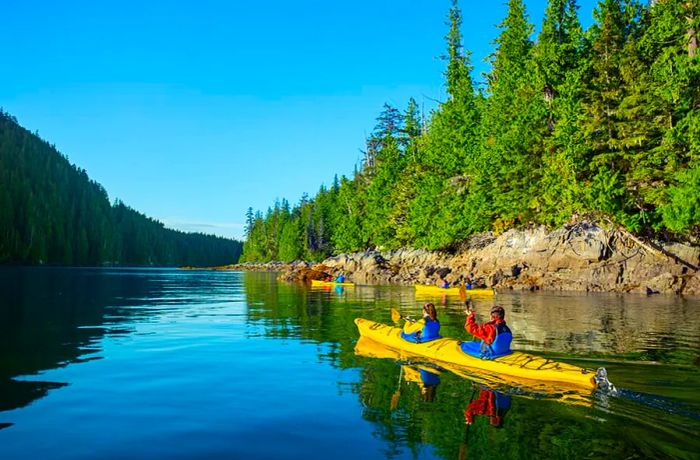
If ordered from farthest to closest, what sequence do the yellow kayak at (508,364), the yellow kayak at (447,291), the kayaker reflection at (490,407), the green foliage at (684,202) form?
the yellow kayak at (447,291) < the green foliage at (684,202) < the yellow kayak at (508,364) < the kayaker reflection at (490,407)

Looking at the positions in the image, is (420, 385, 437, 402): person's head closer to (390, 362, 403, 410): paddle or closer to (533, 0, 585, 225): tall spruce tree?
(390, 362, 403, 410): paddle

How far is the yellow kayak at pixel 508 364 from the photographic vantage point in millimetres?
11227

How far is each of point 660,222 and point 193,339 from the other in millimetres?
31116

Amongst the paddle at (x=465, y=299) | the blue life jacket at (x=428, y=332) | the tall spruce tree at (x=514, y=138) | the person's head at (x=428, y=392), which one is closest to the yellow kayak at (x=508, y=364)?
the blue life jacket at (x=428, y=332)

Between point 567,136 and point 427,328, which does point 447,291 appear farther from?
point 427,328

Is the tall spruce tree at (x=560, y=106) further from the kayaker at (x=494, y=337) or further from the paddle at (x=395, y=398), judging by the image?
A: the paddle at (x=395, y=398)

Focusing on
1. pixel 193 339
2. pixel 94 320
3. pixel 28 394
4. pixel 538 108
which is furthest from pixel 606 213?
pixel 28 394

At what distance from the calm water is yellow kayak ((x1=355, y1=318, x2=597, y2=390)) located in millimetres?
694

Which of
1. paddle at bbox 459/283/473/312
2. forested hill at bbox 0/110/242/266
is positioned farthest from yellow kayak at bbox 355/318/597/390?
forested hill at bbox 0/110/242/266

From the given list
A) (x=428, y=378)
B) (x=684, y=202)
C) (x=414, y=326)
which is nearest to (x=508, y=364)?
(x=428, y=378)

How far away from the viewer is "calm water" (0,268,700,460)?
786 cm

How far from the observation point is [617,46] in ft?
143

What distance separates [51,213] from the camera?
13575cm

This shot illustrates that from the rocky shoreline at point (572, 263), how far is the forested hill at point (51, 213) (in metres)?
104
